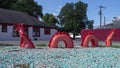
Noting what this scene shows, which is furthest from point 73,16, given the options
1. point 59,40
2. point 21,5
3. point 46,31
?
point 59,40

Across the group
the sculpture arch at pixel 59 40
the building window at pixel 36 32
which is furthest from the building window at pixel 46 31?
the sculpture arch at pixel 59 40

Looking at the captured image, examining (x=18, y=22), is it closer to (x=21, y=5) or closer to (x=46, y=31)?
(x=46, y=31)

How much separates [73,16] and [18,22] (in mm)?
29961

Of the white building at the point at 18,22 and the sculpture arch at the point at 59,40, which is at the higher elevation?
the white building at the point at 18,22

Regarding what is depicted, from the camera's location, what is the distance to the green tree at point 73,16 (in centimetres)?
7203

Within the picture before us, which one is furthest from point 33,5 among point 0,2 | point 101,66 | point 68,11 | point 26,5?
point 101,66

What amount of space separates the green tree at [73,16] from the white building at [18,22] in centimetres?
2006

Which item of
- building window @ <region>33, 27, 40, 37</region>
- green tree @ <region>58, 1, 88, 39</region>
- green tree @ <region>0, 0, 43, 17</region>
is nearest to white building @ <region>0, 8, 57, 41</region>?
building window @ <region>33, 27, 40, 37</region>

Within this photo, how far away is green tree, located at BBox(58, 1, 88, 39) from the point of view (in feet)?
236

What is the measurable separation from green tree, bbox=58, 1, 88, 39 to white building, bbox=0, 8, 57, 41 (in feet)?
65.8

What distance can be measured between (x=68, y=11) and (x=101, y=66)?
6531cm

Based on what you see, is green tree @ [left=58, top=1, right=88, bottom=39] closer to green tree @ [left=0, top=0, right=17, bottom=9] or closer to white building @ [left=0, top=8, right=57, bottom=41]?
green tree @ [left=0, top=0, right=17, bottom=9]

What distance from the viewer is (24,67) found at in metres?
9.87

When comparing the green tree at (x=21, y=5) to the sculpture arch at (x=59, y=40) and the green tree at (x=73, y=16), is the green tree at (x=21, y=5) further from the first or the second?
the sculpture arch at (x=59, y=40)
